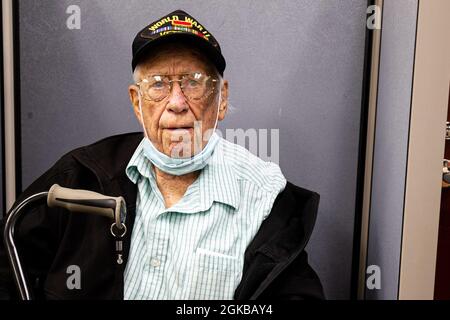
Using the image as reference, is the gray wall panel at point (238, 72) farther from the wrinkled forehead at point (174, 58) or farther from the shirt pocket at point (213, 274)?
the shirt pocket at point (213, 274)

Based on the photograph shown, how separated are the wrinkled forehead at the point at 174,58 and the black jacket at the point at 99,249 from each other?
0.75ft

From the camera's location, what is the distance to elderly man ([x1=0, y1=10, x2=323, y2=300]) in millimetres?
883

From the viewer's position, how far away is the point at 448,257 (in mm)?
1140

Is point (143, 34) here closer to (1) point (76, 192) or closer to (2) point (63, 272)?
(1) point (76, 192)

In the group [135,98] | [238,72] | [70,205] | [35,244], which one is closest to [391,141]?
[238,72]

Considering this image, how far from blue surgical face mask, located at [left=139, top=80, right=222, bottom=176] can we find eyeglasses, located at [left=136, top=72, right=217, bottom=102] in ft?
0.14

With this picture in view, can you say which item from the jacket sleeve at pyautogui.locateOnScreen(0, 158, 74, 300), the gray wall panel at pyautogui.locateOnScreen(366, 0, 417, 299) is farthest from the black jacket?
the gray wall panel at pyautogui.locateOnScreen(366, 0, 417, 299)

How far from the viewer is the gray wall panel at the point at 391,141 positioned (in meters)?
0.98

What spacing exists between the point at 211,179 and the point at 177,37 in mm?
314

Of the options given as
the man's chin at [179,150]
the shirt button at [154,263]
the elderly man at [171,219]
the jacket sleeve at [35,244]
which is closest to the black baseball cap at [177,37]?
the elderly man at [171,219]

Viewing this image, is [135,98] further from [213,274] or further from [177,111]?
[213,274]

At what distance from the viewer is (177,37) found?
2.86 ft

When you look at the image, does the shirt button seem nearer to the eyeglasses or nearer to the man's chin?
the man's chin
